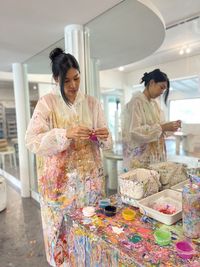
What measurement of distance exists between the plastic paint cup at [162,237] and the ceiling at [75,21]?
3.44ft

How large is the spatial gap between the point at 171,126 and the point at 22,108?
7.87 ft

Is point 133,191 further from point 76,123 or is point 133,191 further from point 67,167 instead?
point 76,123

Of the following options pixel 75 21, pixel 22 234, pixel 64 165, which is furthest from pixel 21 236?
pixel 75 21

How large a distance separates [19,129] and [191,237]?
2911 mm

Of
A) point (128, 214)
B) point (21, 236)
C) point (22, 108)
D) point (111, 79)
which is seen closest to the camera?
point (128, 214)

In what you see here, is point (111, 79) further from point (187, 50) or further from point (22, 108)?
point (22, 108)

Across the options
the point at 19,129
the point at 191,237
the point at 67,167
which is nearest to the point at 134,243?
the point at 191,237

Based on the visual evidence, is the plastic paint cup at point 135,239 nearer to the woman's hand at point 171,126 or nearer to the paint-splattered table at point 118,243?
the paint-splattered table at point 118,243

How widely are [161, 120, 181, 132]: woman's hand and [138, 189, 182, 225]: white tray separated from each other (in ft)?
1.54

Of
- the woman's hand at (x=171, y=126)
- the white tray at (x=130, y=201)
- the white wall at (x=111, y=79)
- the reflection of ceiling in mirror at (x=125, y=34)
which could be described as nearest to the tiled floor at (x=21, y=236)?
the white tray at (x=130, y=201)

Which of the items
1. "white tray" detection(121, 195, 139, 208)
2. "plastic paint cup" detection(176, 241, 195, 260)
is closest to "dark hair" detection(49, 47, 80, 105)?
"white tray" detection(121, 195, 139, 208)

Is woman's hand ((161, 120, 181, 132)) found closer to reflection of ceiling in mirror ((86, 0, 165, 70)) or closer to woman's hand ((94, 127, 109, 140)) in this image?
woman's hand ((94, 127, 109, 140))

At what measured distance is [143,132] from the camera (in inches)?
63.2

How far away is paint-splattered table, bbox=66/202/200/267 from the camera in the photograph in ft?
2.29
